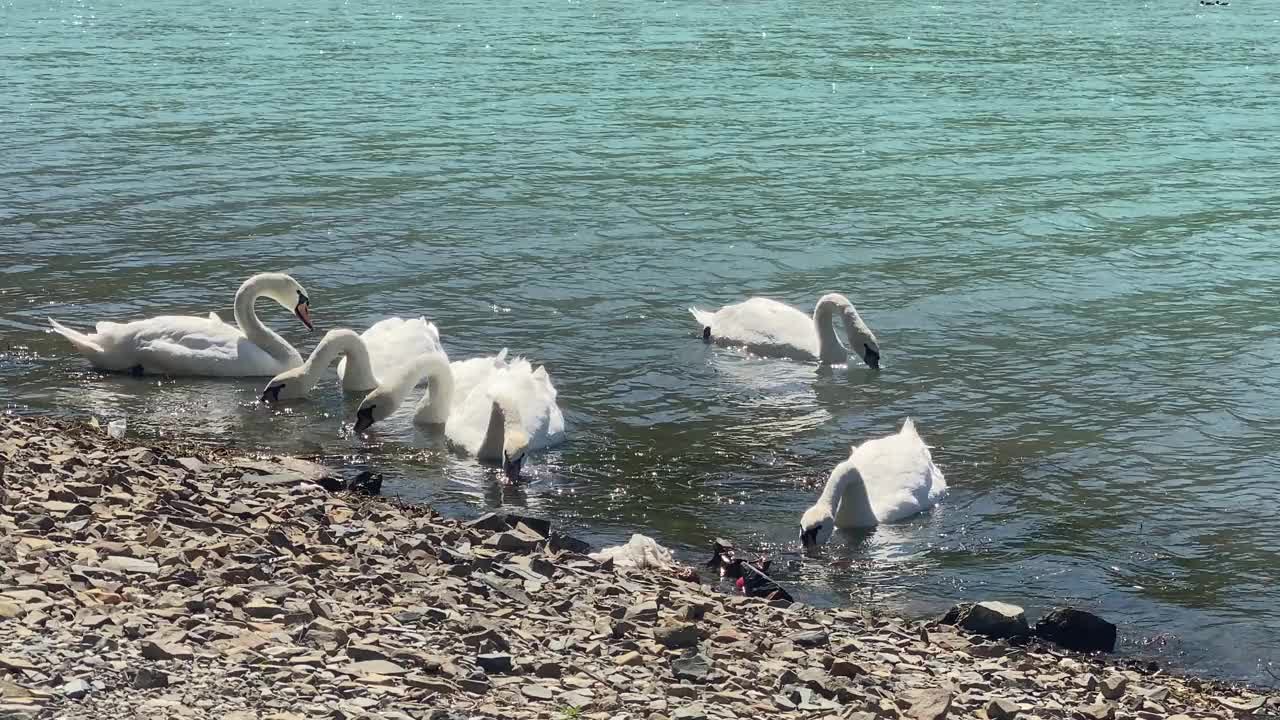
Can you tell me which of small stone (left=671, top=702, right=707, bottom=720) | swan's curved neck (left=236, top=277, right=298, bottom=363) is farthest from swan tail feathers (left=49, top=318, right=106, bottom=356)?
small stone (left=671, top=702, right=707, bottom=720)

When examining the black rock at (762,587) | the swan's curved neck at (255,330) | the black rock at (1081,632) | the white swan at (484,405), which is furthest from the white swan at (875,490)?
the swan's curved neck at (255,330)

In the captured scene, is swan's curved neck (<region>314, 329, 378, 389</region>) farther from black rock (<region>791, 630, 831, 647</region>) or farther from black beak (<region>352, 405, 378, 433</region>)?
black rock (<region>791, 630, 831, 647</region>)

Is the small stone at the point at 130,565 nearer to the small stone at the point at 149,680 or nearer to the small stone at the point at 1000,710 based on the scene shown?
the small stone at the point at 149,680

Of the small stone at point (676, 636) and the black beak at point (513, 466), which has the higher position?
the small stone at point (676, 636)

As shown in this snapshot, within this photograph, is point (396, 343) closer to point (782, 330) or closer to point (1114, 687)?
point (782, 330)

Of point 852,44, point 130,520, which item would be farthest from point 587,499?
point 852,44

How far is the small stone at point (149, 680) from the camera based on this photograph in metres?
7.38

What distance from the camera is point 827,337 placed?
676 inches

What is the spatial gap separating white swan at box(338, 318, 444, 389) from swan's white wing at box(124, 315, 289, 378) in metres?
0.85

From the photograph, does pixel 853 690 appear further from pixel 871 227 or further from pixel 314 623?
pixel 871 227

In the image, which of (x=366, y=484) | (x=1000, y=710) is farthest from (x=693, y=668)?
(x=366, y=484)

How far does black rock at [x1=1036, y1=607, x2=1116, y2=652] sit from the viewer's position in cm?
1016

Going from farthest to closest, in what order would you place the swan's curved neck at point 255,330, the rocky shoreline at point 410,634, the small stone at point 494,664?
the swan's curved neck at point 255,330, the small stone at point 494,664, the rocky shoreline at point 410,634

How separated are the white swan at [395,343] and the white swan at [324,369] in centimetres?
Result: 9
